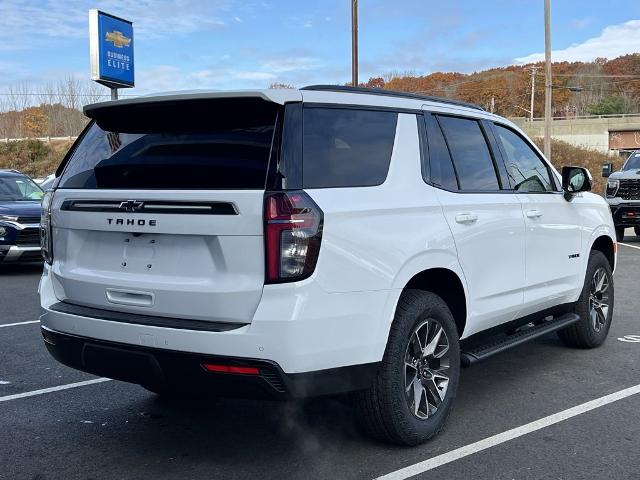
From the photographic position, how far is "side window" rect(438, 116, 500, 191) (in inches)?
171

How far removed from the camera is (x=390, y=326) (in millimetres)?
3516

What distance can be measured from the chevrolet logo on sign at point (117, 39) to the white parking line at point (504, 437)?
18651mm

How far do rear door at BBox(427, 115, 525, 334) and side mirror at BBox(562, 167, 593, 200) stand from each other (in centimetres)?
91

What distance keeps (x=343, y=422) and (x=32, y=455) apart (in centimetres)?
176

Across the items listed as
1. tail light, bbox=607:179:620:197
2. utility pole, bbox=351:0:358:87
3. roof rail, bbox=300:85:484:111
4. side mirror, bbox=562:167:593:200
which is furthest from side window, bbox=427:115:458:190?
utility pole, bbox=351:0:358:87

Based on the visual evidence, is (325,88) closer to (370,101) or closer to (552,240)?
(370,101)

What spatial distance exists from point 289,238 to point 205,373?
0.73m

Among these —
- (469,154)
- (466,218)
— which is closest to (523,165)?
(469,154)

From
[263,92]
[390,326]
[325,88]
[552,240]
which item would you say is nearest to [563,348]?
[552,240]

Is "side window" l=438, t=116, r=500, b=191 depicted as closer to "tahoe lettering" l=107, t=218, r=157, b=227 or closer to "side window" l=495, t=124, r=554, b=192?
"side window" l=495, t=124, r=554, b=192

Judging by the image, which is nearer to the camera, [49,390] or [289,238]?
[289,238]

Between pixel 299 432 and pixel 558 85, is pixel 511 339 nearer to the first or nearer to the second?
pixel 299 432

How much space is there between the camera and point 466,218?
415cm

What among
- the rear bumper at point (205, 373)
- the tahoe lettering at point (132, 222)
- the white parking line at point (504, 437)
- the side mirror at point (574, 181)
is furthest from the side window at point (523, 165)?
the tahoe lettering at point (132, 222)
